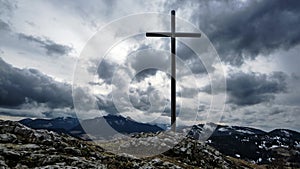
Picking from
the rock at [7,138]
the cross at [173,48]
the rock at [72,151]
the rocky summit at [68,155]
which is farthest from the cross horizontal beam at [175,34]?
the rock at [7,138]

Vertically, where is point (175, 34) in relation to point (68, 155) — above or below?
above

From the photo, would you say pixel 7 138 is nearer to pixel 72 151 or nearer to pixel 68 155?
pixel 72 151

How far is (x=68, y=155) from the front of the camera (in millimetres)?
27297

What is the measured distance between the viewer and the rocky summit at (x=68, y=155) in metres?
24.4

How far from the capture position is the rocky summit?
24375 millimetres

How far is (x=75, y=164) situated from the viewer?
81.3ft

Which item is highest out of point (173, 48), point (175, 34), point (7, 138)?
point (175, 34)

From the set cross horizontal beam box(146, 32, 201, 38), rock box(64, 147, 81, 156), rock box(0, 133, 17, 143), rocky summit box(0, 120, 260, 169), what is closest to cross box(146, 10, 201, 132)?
cross horizontal beam box(146, 32, 201, 38)

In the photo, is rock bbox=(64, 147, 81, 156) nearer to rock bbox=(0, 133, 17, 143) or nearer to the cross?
rock bbox=(0, 133, 17, 143)

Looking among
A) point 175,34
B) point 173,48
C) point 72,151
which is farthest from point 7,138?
point 175,34

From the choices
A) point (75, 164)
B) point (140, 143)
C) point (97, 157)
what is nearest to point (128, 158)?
point (97, 157)

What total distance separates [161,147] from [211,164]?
671 centimetres

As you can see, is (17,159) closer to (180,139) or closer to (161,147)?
(161,147)

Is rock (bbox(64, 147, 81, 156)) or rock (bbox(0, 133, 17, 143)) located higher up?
rock (bbox(0, 133, 17, 143))
